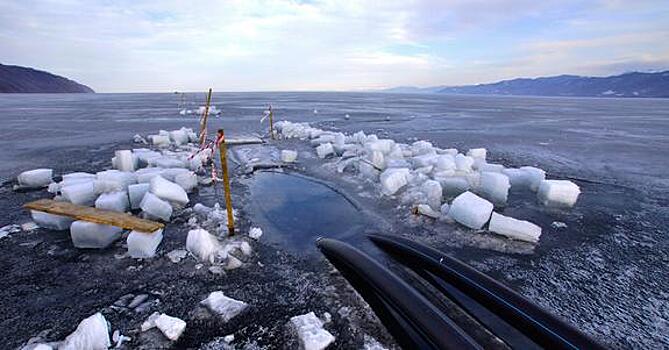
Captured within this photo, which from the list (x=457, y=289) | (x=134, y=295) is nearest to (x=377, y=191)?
(x=457, y=289)

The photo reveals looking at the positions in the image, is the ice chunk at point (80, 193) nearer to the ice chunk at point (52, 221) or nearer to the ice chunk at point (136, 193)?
the ice chunk at point (52, 221)

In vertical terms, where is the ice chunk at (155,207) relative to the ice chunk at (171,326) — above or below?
above

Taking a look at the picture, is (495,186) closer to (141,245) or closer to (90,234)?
(141,245)

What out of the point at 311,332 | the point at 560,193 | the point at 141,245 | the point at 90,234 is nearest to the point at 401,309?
the point at 311,332

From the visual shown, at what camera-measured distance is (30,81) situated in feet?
487

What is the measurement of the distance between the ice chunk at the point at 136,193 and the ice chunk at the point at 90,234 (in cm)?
101

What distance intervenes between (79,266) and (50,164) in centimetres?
610

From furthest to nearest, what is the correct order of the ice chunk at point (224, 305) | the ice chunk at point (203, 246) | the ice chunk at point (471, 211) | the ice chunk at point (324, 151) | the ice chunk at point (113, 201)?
1. the ice chunk at point (324, 151)
2. the ice chunk at point (113, 201)
3. the ice chunk at point (471, 211)
4. the ice chunk at point (203, 246)
5. the ice chunk at point (224, 305)

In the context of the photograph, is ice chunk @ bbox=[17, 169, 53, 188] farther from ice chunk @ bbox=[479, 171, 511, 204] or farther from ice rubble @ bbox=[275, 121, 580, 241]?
ice chunk @ bbox=[479, 171, 511, 204]

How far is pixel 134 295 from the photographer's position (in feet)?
9.30

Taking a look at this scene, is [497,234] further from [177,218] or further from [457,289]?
[177,218]

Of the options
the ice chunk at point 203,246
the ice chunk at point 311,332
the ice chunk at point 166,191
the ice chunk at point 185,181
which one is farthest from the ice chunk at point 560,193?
the ice chunk at point 185,181

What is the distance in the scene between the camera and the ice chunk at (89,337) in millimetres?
2172

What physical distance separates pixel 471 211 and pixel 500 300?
6.23 ft
